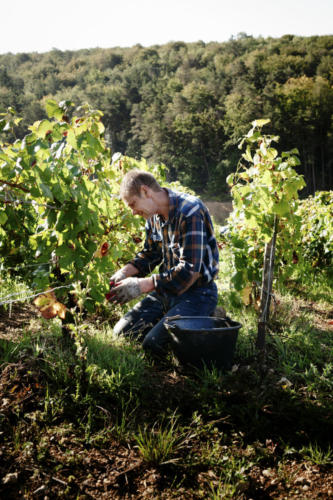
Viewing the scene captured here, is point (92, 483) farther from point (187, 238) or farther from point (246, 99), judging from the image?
point (246, 99)

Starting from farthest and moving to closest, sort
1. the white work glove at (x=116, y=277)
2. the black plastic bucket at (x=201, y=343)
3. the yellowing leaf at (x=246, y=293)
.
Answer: the yellowing leaf at (x=246, y=293) → the white work glove at (x=116, y=277) → the black plastic bucket at (x=201, y=343)

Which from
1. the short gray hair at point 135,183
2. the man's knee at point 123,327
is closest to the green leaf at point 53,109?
the short gray hair at point 135,183

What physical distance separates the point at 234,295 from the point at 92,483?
205 centimetres

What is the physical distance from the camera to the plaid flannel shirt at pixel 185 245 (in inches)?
86.7

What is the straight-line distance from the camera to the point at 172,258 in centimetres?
251

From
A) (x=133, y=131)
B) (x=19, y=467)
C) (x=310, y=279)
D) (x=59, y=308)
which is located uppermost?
(x=133, y=131)

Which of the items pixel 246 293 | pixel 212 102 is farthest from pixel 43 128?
pixel 212 102

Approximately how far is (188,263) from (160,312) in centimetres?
73

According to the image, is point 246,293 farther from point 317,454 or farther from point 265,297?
point 317,454

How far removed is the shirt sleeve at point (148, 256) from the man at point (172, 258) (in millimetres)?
114

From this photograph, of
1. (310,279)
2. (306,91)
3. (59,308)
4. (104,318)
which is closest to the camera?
(59,308)

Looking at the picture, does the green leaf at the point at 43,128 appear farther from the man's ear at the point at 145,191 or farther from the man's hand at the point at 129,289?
the man's hand at the point at 129,289

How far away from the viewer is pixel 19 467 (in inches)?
55.8

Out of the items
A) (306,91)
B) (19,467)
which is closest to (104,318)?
(19,467)
